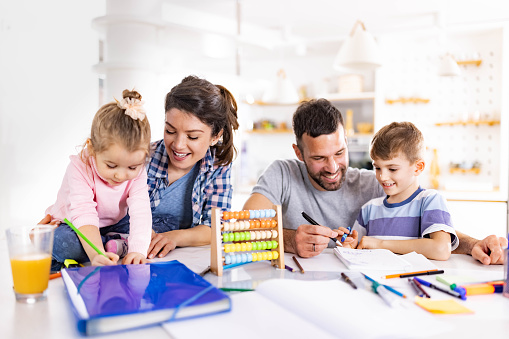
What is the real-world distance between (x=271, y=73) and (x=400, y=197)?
16.6 ft

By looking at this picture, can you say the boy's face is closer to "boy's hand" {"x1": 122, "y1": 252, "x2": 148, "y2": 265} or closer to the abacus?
the abacus

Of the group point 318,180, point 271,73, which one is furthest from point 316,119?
point 271,73

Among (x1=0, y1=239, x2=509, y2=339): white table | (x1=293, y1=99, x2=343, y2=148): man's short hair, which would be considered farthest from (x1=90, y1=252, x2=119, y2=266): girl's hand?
(x1=293, y1=99, x2=343, y2=148): man's short hair

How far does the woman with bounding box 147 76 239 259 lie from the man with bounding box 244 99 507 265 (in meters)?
0.19

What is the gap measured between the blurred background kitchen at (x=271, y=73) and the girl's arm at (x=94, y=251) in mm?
1240

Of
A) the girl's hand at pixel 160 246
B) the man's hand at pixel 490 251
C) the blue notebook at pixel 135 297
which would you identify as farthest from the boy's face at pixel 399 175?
the blue notebook at pixel 135 297

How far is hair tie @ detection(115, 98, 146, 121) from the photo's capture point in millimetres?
1388

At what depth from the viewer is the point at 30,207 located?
2.42 meters

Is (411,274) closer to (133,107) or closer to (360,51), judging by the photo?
(133,107)

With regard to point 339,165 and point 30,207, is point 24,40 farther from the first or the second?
point 339,165

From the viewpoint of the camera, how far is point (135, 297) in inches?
35.0

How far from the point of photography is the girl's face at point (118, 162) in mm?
1381

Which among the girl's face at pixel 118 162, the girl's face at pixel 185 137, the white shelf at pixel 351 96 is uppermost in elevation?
the white shelf at pixel 351 96

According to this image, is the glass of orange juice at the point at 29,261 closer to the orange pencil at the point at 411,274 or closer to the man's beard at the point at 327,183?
the orange pencil at the point at 411,274
